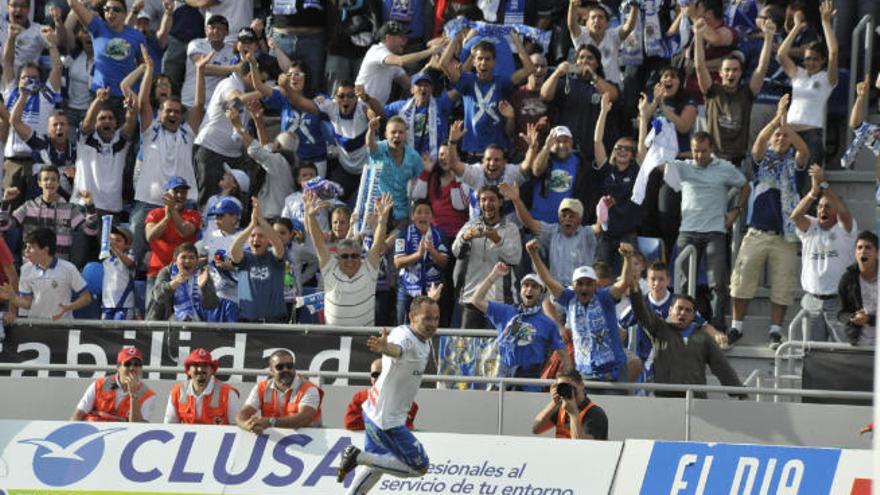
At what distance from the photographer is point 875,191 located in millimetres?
21281

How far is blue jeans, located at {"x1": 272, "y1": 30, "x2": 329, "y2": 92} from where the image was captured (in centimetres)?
2311

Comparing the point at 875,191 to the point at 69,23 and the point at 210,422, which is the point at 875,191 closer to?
the point at 210,422

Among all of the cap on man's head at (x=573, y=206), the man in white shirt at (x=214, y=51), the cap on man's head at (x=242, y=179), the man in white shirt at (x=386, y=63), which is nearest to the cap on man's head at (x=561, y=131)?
the cap on man's head at (x=573, y=206)

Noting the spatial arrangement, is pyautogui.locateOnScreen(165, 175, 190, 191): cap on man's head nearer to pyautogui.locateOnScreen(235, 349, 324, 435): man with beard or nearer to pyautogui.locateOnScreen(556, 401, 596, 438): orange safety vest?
pyautogui.locateOnScreen(235, 349, 324, 435): man with beard

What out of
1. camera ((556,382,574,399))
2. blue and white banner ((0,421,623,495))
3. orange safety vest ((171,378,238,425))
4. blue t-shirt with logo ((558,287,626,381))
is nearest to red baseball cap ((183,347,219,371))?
orange safety vest ((171,378,238,425))

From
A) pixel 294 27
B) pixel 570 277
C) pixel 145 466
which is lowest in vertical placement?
pixel 145 466

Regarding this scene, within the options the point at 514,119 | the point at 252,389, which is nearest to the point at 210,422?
the point at 252,389

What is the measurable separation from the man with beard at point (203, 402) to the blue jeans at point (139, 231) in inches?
117

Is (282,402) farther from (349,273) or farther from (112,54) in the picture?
(112,54)

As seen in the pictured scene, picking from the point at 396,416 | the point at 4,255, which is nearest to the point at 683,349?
the point at 396,416

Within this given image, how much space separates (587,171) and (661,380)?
3083 mm

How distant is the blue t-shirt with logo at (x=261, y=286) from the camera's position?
19.8 m

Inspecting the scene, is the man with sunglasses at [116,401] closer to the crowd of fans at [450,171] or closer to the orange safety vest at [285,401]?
the orange safety vest at [285,401]

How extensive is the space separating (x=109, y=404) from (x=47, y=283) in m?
2.16
